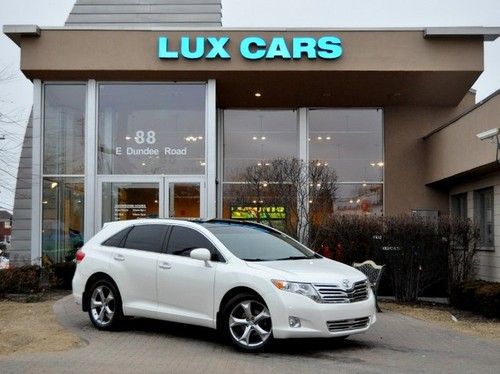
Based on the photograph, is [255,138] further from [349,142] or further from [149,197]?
[149,197]

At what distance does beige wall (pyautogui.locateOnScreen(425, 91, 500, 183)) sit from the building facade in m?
0.26

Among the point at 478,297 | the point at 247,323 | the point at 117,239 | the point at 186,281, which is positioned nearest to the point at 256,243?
the point at 186,281

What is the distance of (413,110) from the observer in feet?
74.0

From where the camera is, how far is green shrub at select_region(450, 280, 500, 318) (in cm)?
1233

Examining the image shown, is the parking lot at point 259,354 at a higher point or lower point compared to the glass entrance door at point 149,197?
lower

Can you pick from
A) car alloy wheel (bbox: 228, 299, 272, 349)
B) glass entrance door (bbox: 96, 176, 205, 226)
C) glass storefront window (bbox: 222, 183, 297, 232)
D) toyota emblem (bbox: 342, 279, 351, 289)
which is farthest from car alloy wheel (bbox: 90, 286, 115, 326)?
glass entrance door (bbox: 96, 176, 205, 226)

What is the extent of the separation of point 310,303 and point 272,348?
94 centimetres

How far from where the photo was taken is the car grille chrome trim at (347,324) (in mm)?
8461

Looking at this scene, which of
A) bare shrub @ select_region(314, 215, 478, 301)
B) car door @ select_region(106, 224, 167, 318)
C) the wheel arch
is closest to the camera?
car door @ select_region(106, 224, 167, 318)

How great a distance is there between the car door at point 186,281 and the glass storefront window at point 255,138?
13028 mm

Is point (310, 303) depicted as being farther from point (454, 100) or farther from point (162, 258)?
point (454, 100)

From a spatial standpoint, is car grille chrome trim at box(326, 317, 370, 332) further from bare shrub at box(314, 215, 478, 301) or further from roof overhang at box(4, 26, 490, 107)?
roof overhang at box(4, 26, 490, 107)

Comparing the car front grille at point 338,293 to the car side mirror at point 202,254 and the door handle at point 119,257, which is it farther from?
the door handle at point 119,257

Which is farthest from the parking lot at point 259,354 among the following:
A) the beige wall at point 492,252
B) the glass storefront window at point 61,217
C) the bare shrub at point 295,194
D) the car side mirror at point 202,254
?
the glass storefront window at point 61,217
